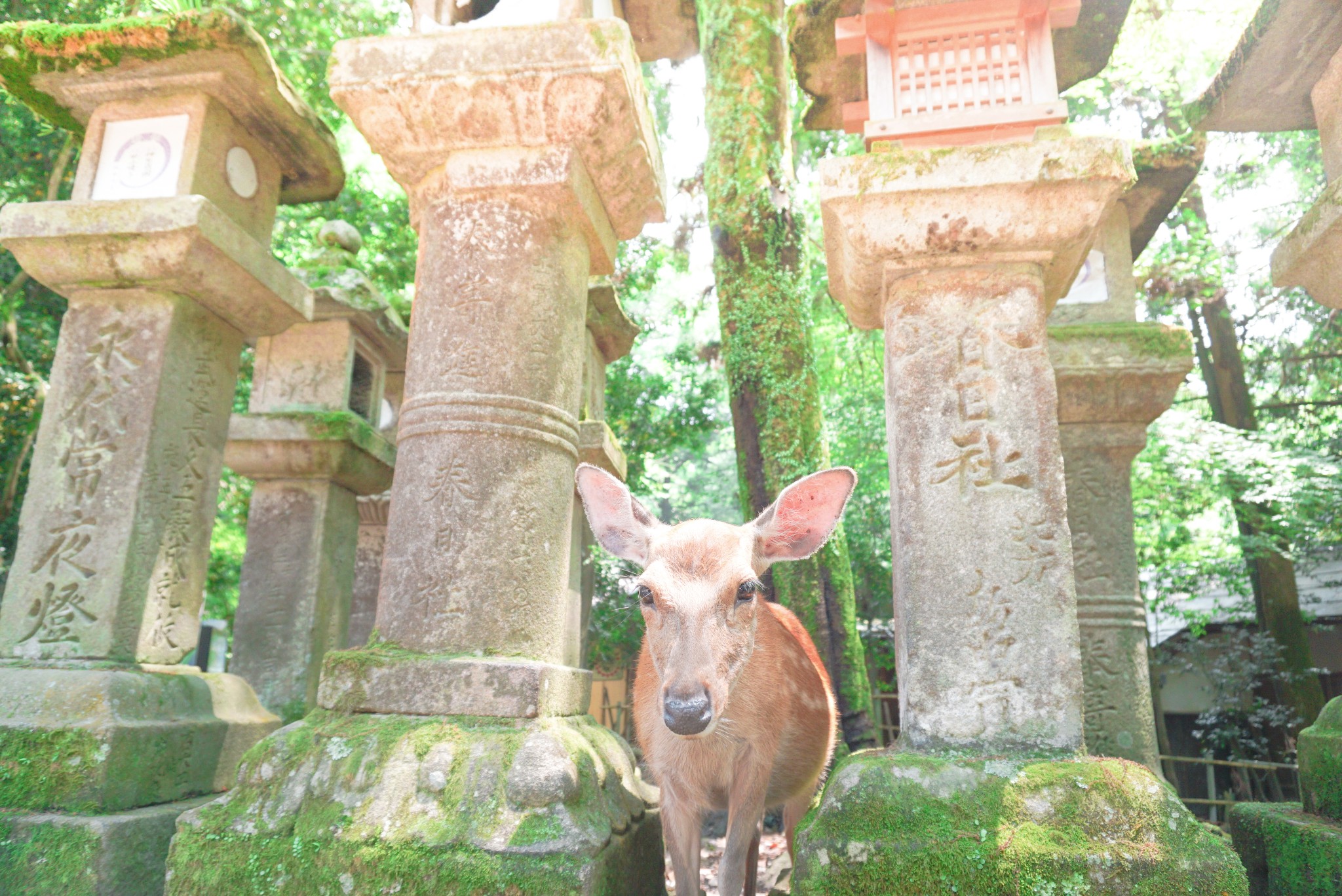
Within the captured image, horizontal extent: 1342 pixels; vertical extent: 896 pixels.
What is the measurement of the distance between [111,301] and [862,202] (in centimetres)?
346

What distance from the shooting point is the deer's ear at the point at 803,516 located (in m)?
3.15

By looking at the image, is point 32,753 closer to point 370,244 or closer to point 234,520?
point 370,244

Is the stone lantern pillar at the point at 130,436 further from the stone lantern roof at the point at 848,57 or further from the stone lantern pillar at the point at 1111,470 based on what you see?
the stone lantern pillar at the point at 1111,470

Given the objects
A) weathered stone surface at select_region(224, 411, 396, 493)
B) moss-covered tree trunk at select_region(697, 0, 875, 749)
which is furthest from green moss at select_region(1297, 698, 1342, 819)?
weathered stone surface at select_region(224, 411, 396, 493)

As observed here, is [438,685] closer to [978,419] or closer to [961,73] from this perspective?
[978,419]

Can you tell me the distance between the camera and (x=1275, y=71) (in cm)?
356

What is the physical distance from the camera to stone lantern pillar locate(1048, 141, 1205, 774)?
4.48 meters

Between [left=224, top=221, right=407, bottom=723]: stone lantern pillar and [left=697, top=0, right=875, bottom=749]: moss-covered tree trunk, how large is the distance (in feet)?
8.83

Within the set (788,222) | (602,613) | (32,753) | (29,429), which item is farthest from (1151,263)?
(29,429)

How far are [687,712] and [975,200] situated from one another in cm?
198

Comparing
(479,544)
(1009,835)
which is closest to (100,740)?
(479,544)

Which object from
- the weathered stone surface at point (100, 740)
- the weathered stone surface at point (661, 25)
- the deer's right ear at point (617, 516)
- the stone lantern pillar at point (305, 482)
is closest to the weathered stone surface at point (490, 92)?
the deer's right ear at point (617, 516)

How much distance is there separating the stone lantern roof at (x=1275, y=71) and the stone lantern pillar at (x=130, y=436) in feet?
14.6

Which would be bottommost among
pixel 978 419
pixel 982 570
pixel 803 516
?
pixel 982 570
